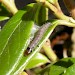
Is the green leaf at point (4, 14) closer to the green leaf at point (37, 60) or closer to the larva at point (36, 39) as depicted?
the green leaf at point (37, 60)

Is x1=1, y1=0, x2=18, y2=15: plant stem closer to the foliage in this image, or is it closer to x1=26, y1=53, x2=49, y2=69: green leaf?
the foliage

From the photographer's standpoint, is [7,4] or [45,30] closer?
[45,30]

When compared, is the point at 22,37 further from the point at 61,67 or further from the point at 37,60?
the point at 37,60

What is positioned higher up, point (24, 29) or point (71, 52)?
point (24, 29)

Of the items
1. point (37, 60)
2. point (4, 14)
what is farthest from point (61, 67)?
point (4, 14)

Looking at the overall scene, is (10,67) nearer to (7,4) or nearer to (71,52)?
(7,4)

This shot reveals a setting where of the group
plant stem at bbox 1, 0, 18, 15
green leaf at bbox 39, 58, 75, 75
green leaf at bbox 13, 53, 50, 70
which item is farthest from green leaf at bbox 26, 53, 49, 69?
plant stem at bbox 1, 0, 18, 15

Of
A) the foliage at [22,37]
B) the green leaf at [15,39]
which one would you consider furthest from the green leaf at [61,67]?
the green leaf at [15,39]

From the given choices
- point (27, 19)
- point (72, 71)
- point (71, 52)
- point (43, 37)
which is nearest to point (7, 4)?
point (27, 19)
